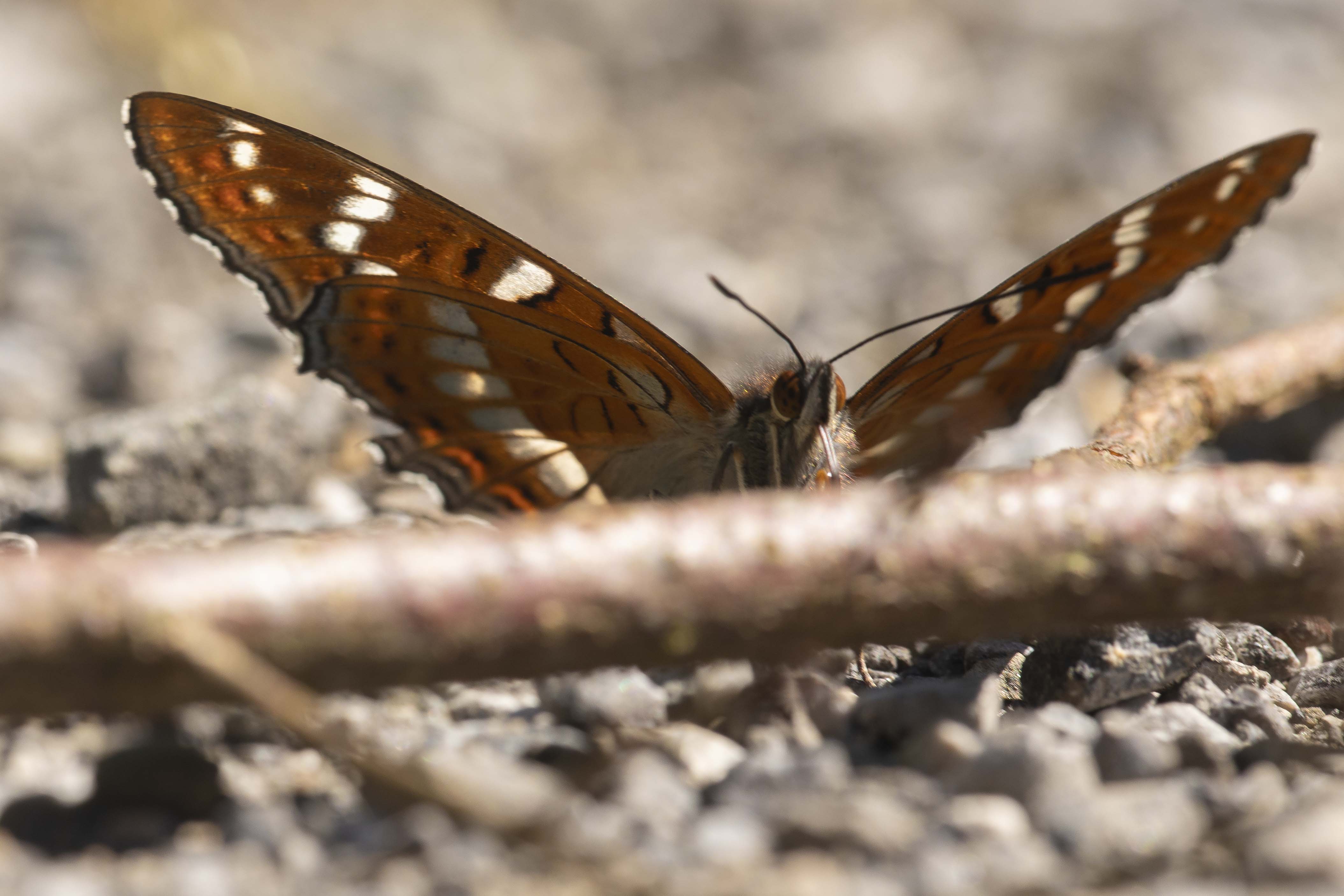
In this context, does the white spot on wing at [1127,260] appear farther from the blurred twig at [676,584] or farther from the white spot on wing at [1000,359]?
the blurred twig at [676,584]

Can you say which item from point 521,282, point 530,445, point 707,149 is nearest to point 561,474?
point 530,445

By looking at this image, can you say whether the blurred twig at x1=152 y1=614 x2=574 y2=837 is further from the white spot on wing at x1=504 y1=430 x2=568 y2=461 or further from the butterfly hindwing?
the white spot on wing at x1=504 y1=430 x2=568 y2=461

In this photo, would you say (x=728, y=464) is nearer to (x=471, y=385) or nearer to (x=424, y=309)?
(x=471, y=385)

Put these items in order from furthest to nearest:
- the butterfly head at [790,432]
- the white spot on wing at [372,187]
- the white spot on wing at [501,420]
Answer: the white spot on wing at [501,420]
the white spot on wing at [372,187]
the butterfly head at [790,432]

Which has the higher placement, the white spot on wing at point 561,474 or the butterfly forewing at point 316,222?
the butterfly forewing at point 316,222

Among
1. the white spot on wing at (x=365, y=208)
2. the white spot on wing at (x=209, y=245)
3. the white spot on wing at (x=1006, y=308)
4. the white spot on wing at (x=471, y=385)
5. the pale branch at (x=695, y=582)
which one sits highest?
the white spot on wing at (x=365, y=208)

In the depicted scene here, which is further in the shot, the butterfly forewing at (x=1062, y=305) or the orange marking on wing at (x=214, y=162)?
the orange marking on wing at (x=214, y=162)

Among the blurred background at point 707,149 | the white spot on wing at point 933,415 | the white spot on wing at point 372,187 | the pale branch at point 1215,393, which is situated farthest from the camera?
the blurred background at point 707,149

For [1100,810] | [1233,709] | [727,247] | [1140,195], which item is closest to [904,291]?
[727,247]

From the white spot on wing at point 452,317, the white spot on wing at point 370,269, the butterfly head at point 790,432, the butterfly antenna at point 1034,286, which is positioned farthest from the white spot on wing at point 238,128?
the butterfly antenna at point 1034,286
